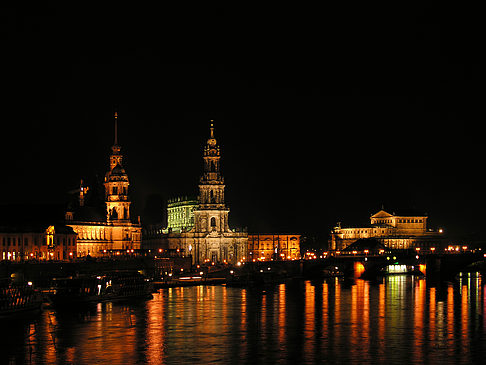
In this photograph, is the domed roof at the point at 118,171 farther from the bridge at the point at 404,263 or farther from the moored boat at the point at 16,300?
the moored boat at the point at 16,300

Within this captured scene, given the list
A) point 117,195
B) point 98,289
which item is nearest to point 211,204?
point 117,195

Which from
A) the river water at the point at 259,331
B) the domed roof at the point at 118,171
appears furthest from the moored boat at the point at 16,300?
the domed roof at the point at 118,171

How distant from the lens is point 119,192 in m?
187

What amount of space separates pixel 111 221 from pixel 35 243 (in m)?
32.3

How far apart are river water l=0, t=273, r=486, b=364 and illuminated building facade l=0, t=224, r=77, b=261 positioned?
43983 millimetres

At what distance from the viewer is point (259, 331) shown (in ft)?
263

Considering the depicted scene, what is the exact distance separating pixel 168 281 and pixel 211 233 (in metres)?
47.1

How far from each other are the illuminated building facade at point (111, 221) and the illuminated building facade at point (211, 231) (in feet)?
39.4

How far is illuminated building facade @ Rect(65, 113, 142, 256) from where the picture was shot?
181 meters

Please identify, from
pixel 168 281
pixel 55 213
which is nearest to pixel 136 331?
pixel 168 281

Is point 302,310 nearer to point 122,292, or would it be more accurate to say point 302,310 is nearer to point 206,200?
point 122,292

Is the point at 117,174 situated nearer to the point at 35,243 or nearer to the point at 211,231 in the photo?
the point at 211,231

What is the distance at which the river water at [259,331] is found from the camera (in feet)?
216

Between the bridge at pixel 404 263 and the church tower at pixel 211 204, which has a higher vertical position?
the church tower at pixel 211 204
